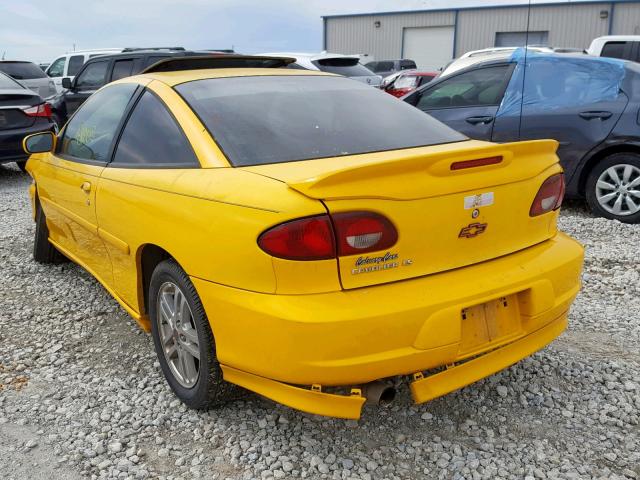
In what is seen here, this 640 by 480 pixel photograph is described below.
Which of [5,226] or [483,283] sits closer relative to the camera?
[483,283]

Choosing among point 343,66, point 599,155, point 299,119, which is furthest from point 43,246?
point 343,66

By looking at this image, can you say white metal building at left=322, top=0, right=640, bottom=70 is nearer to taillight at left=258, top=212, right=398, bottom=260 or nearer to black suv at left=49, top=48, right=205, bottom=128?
black suv at left=49, top=48, right=205, bottom=128

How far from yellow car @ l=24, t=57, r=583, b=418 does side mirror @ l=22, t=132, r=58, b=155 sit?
1.05 m

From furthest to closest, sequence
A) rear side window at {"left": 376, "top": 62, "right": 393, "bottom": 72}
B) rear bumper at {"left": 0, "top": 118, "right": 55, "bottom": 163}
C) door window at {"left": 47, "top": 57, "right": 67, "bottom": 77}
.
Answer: rear side window at {"left": 376, "top": 62, "right": 393, "bottom": 72}
door window at {"left": 47, "top": 57, "right": 67, "bottom": 77}
rear bumper at {"left": 0, "top": 118, "right": 55, "bottom": 163}

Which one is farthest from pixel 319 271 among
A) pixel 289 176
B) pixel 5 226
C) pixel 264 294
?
pixel 5 226

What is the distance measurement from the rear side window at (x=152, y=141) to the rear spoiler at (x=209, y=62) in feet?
1.36

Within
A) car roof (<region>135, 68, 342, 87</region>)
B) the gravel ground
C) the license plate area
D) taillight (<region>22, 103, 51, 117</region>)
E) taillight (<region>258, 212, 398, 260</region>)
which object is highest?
car roof (<region>135, 68, 342, 87</region>)

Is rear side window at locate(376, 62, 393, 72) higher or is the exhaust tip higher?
rear side window at locate(376, 62, 393, 72)

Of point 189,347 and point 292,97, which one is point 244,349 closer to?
point 189,347

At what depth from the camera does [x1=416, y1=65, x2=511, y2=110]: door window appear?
20.6 feet

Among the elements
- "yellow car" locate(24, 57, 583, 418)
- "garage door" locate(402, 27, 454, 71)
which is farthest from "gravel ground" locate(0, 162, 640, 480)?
"garage door" locate(402, 27, 454, 71)

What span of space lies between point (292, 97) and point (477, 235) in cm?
120

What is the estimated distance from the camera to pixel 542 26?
30.2m

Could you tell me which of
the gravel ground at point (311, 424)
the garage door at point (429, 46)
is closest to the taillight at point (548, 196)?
the gravel ground at point (311, 424)
